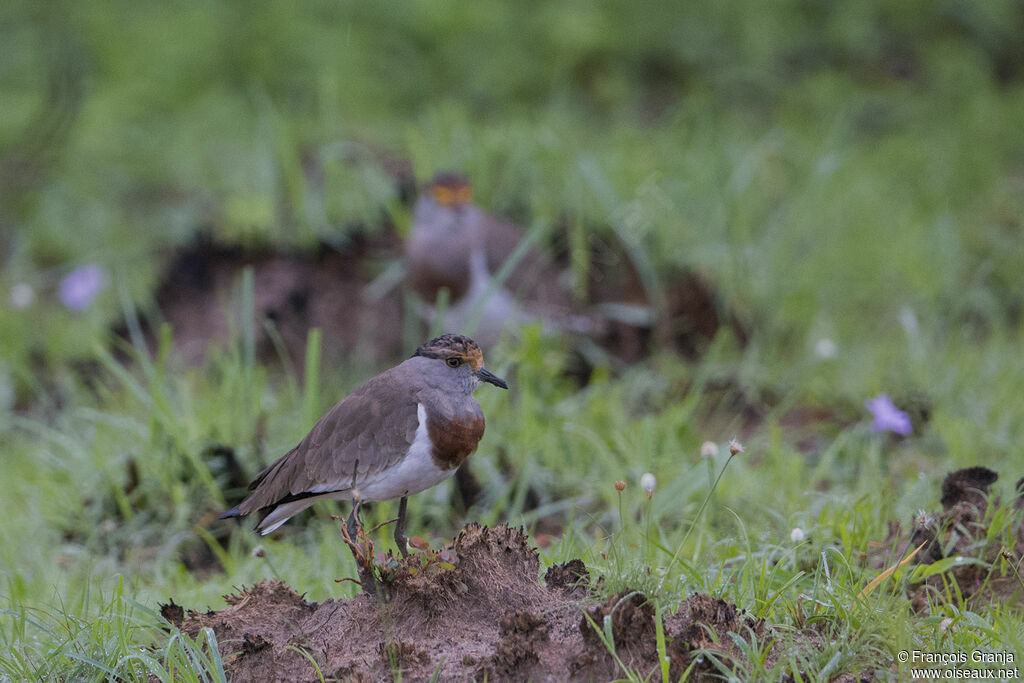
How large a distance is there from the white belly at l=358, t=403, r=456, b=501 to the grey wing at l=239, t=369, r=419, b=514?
20 mm

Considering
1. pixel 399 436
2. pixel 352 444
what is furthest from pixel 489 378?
pixel 352 444

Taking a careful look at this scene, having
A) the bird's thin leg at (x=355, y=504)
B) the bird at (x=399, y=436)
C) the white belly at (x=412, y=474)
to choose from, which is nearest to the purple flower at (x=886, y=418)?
the bird at (x=399, y=436)

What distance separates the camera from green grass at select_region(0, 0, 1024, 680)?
3.37 meters

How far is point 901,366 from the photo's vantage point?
4984 millimetres

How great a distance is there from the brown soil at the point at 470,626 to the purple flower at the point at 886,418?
5.58ft

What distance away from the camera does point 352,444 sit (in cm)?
296

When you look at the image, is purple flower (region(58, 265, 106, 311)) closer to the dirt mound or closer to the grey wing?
the grey wing

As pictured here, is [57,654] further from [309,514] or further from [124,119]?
[124,119]

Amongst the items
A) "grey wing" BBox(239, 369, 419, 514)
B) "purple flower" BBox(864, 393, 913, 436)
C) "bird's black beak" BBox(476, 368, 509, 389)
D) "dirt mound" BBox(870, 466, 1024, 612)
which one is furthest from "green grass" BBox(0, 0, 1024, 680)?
"bird's black beak" BBox(476, 368, 509, 389)

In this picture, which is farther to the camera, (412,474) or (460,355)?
(460,355)

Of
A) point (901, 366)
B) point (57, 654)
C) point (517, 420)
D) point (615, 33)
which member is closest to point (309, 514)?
point (517, 420)

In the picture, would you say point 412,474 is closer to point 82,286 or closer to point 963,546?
point 963,546

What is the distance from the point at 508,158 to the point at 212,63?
2768 mm

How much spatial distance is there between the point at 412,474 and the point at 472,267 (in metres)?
2.70
